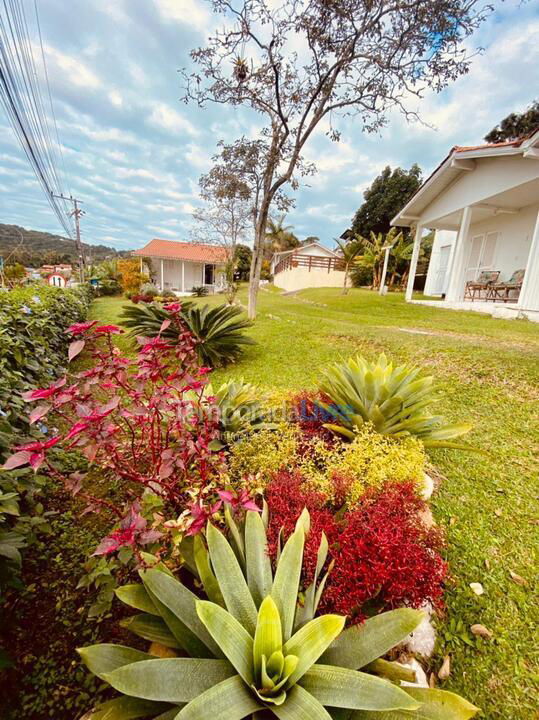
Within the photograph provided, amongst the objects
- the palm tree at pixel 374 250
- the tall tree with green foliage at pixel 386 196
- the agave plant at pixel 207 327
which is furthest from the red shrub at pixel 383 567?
the tall tree with green foliage at pixel 386 196

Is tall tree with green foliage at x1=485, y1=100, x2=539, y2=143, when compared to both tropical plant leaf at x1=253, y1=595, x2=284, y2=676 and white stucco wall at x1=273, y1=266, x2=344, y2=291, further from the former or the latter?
tropical plant leaf at x1=253, y1=595, x2=284, y2=676

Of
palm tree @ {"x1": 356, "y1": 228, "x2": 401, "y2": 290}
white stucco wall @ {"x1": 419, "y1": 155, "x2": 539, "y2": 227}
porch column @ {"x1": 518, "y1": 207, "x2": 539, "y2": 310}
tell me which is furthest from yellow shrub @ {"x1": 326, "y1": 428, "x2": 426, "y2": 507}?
palm tree @ {"x1": 356, "y1": 228, "x2": 401, "y2": 290}

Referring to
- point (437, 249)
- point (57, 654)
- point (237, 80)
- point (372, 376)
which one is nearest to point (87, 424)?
point (57, 654)

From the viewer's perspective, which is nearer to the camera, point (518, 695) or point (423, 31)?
point (518, 695)

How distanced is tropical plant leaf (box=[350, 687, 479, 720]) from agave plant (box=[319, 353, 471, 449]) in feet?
4.91

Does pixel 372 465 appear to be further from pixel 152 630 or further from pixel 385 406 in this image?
pixel 152 630

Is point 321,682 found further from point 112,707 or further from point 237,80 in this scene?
point 237,80

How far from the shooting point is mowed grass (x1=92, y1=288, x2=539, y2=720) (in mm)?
1531

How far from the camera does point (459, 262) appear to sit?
1109cm

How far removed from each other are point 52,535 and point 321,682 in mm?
1777

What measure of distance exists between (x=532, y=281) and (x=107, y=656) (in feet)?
36.7

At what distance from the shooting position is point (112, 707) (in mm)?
1026

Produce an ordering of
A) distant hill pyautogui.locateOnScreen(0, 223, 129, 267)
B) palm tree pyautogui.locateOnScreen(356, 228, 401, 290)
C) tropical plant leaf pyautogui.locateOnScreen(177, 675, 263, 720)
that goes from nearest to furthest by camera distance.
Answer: tropical plant leaf pyautogui.locateOnScreen(177, 675, 263, 720) → palm tree pyautogui.locateOnScreen(356, 228, 401, 290) → distant hill pyautogui.locateOnScreen(0, 223, 129, 267)

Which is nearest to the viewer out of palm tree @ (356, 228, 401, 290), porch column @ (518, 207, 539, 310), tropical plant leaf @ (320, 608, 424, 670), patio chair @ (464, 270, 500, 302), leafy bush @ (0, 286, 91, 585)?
tropical plant leaf @ (320, 608, 424, 670)
